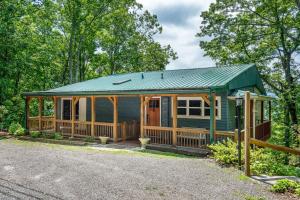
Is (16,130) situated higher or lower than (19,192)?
higher

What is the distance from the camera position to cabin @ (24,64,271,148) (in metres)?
11.6

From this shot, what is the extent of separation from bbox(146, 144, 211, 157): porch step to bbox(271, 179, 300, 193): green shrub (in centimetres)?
404

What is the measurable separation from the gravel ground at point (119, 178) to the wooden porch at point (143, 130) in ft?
5.68

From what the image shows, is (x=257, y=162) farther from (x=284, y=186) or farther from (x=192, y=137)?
(x=192, y=137)

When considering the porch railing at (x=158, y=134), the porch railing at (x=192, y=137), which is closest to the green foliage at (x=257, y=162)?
the porch railing at (x=192, y=137)

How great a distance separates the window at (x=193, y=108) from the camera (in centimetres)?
1359

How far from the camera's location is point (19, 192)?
6.24 m

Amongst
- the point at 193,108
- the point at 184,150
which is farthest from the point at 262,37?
the point at 184,150

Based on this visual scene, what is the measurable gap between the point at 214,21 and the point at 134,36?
1426cm

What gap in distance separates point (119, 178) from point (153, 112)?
8.30 metres

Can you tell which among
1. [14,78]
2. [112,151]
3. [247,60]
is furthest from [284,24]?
[14,78]

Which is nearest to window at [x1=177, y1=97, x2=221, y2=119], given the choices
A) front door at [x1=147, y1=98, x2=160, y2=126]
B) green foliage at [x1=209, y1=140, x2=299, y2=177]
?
front door at [x1=147, y1=98, x2=160, y2=126]

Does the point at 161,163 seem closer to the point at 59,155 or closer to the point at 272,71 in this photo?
the point at 59,155

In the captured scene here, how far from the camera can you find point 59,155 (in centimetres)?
1061
